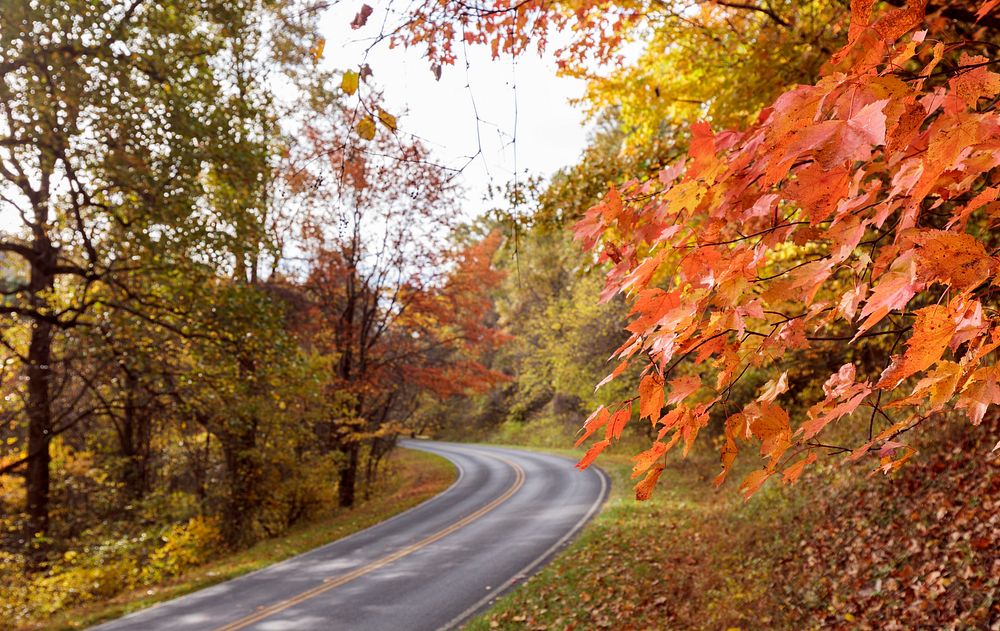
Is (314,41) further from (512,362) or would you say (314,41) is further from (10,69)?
(512,362)

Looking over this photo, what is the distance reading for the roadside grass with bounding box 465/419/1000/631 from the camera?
16.9ft

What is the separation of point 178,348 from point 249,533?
20.4ft

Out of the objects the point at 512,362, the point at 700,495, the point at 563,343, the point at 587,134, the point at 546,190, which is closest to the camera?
the point at 546,190

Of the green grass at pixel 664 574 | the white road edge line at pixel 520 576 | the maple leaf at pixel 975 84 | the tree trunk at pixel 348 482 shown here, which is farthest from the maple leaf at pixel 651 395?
the tree trunk at pixel 348 482

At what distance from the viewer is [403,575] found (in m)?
10.4

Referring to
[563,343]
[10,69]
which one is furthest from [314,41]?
[563,343]

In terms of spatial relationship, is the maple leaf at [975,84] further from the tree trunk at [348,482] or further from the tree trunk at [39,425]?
the tree trunk at [348,482]

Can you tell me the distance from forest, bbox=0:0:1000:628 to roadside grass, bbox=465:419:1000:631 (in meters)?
0.06

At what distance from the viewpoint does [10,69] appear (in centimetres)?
898

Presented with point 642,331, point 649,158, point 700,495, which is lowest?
point 700,495

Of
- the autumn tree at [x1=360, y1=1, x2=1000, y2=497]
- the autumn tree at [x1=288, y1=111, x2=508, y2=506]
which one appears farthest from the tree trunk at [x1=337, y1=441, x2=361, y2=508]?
the autumn tree at [x1=360, y1=1, x2=1000, y2=497]

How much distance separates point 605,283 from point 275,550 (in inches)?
533

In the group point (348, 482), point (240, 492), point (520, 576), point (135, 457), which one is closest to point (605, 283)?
point (520, 576)

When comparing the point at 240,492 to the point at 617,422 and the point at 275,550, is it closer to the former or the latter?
the point at 275,550
